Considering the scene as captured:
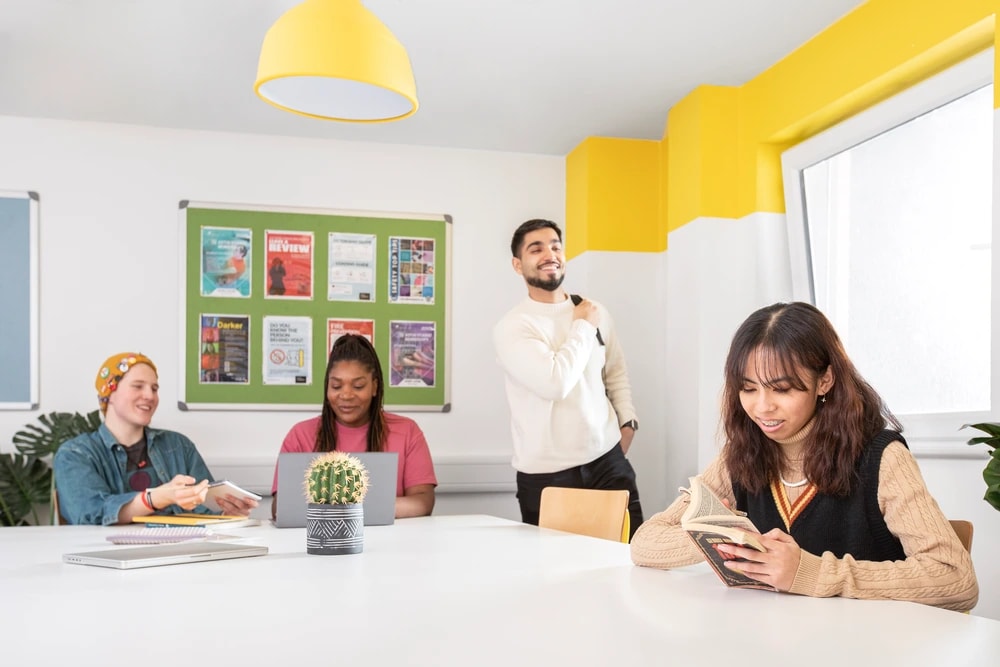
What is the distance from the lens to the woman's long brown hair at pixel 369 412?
359 cm

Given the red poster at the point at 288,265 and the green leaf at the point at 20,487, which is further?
the red poster at the point at 288,265

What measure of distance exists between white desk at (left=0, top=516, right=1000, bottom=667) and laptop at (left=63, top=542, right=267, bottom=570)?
4 cm

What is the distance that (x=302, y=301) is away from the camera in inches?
193

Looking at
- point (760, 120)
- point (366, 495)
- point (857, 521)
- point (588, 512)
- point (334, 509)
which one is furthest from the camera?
point (760, 120)

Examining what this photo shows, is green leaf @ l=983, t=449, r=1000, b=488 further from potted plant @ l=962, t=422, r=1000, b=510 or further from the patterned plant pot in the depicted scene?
the patterned plant pot

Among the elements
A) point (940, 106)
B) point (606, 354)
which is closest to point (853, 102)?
point (940, 106)

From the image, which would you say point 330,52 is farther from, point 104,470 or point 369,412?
point 104,470

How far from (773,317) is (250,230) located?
3426mm

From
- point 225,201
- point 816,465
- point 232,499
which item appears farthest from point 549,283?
point 816,465

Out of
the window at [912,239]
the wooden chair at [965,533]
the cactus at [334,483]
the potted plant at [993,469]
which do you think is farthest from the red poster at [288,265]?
the wooden chair at [965,533]

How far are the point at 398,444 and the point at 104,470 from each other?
1018 millimetres

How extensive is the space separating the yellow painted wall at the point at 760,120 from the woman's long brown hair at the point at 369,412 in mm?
1598

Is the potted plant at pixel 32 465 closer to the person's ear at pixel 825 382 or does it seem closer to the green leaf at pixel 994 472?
the person's ear at pixel 825 382

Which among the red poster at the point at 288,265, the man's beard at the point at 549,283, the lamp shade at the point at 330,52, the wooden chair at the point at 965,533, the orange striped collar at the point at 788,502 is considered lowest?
the wooden chair at the point at 965,533
